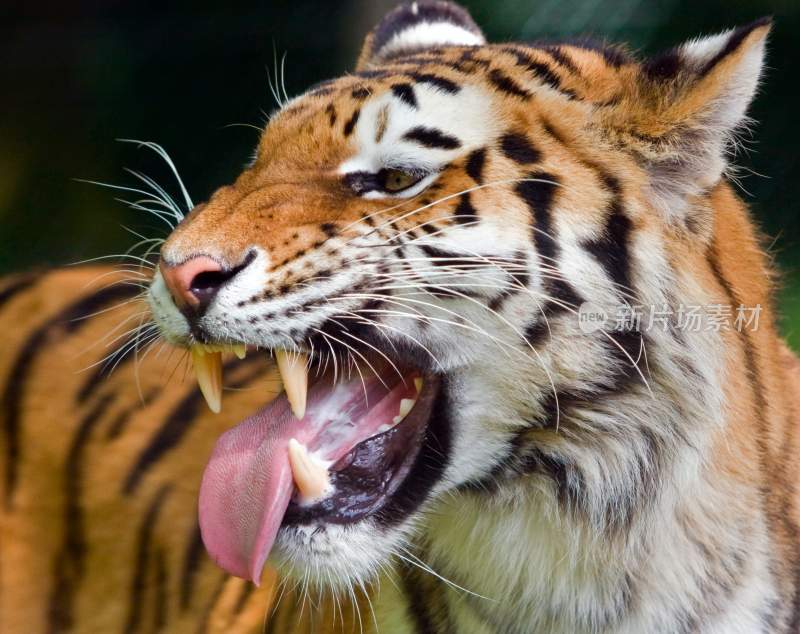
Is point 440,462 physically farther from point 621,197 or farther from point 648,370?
point 621,197

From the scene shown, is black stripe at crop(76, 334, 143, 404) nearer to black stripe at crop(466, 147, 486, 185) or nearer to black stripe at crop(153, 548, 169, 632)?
black stripe at crop(153, 548, 169, 632)

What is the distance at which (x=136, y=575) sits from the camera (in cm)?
201

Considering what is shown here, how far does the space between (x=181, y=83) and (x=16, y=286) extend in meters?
2.23

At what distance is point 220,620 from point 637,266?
89 cm

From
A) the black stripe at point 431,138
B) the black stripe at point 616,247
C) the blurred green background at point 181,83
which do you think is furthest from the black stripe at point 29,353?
the blurred green background at point 181,83

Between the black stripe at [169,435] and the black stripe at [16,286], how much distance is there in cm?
40

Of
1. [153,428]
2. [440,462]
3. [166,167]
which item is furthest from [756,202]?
[440,462]

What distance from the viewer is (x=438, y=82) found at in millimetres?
1533

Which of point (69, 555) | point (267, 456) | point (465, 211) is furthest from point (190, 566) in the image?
point (465, 211)

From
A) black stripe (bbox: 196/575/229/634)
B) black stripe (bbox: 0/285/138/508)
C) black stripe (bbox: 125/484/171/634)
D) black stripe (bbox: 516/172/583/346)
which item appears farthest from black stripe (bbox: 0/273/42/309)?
black stripe (bbox: 516/172/583/346)

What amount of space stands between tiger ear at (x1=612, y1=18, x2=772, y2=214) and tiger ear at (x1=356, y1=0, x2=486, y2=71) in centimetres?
49

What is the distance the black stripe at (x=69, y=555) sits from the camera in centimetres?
201

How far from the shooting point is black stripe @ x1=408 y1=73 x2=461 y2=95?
152 centimetres

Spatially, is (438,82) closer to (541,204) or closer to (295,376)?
(541,204)
